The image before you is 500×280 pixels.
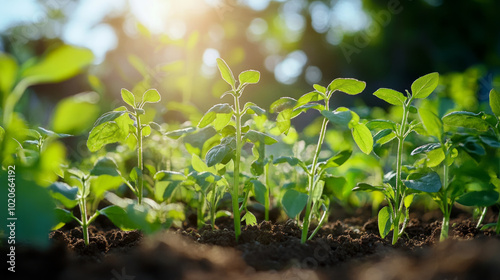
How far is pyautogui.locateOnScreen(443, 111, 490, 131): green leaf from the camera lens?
1.23 metres

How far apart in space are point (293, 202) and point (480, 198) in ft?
2.20

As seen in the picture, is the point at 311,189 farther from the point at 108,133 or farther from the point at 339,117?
the point at 108,133

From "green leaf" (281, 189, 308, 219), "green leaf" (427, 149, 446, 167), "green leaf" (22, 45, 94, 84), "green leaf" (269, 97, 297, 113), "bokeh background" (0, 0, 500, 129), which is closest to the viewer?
"green leaf" (22, 45, 94, 84)

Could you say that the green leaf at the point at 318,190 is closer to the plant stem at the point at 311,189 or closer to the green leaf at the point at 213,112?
the plant stem at the point at 311,189

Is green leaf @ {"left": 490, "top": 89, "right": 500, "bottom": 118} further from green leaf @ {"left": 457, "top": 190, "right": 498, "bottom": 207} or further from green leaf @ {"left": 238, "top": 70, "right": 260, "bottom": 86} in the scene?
green leaf @ {"left": 238, "top": 70, "right": 260, "bottom": 86}

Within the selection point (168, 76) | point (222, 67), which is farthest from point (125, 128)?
point (168, 76)

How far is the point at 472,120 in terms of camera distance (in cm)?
124

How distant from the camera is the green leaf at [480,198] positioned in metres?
1.22

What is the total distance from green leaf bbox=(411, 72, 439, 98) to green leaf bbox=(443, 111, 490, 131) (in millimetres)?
125

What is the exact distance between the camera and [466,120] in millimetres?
1244

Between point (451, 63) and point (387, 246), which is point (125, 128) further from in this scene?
point (451, 63)

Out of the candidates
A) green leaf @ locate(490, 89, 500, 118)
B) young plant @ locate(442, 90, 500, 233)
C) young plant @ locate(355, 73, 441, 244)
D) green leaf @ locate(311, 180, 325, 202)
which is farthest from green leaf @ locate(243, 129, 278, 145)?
green leaf @ locate(490, 89, 500, 118)

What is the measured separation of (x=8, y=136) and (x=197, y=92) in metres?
3.34

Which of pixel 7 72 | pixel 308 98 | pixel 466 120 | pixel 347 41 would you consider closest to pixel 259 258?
pixel 308 98
